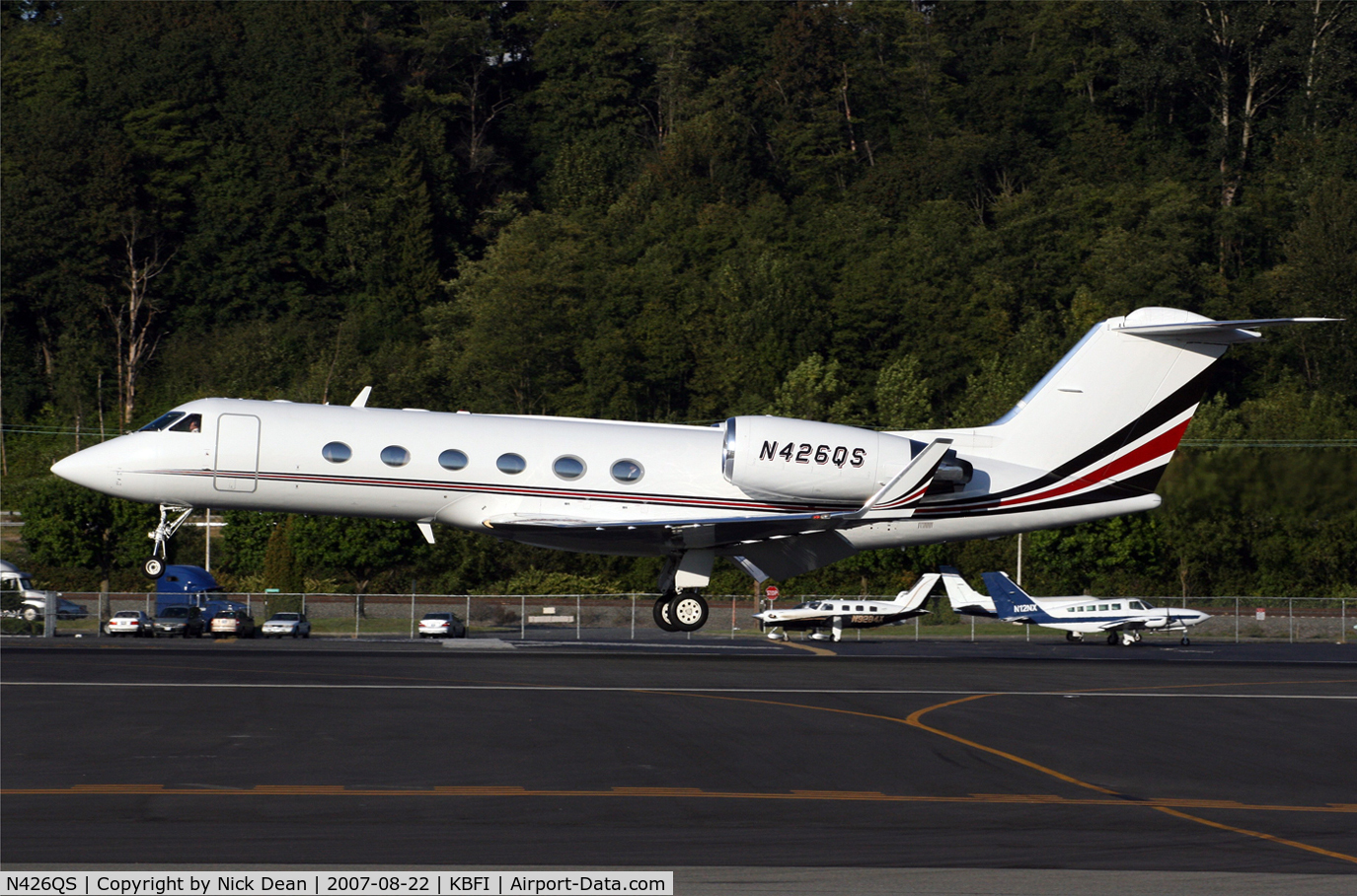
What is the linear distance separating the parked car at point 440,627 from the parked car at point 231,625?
18.2 ft

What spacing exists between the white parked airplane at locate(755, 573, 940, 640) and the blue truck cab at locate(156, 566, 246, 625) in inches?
717

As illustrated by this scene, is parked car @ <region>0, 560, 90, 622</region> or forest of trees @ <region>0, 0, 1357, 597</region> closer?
parked car @ <region>0, 560, 90, 622</region>

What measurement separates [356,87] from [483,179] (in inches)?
496

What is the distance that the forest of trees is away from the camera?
91938mm

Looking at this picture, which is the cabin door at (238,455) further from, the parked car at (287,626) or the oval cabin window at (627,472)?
the parked car at (287,626)

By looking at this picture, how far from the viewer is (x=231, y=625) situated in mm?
49281

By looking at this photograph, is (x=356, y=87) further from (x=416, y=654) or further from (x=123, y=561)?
(x=416, y=654)

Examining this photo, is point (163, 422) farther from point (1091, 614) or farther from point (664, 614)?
point (1091, 614)

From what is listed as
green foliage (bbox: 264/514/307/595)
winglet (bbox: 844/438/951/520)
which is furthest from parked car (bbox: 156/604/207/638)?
winglet (bbox: 844/438/951/520)

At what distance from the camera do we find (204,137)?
11444 cm

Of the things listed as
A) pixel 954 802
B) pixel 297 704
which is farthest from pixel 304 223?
pixel 954 802

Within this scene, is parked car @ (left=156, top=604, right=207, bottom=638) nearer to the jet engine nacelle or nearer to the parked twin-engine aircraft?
the parked twin-engine aircraft

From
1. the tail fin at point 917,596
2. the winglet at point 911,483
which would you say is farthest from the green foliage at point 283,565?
the winglet at point 911,483
